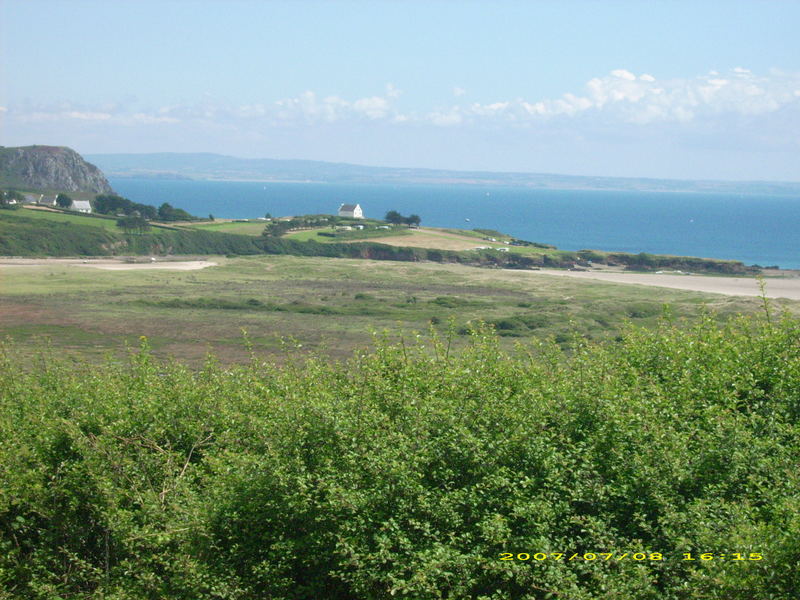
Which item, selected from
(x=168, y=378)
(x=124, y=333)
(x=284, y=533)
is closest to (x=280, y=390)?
(x=168, y=378)

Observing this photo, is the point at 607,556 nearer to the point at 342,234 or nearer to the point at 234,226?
the point at 342,234

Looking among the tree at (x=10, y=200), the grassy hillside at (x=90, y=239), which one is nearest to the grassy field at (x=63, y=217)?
the grassy hillside at (x=90, y=239)

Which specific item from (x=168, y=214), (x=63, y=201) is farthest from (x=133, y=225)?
(x=63, y=201)

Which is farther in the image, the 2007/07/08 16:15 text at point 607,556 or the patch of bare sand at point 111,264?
the patch of bare sand at point 111,264

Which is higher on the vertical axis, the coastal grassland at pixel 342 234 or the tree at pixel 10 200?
the tree at pixel 10 200

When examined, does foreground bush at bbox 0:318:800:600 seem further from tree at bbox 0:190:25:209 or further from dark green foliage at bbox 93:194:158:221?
dark green foliage at bbox 93:194:158:221

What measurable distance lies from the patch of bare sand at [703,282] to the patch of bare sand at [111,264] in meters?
35.7

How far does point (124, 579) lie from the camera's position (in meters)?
12.6

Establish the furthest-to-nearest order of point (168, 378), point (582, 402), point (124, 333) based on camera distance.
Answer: point (124, 333)
point (168, 378)
point (582, 402)

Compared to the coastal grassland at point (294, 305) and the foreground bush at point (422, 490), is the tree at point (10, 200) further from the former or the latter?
the foreground bush at point (422, 490)

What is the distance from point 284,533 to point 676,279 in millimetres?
80746

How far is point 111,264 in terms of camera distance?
284ft

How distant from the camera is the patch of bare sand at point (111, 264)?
80875 millimetres

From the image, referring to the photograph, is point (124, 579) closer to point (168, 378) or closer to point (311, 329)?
point (168, 378)
